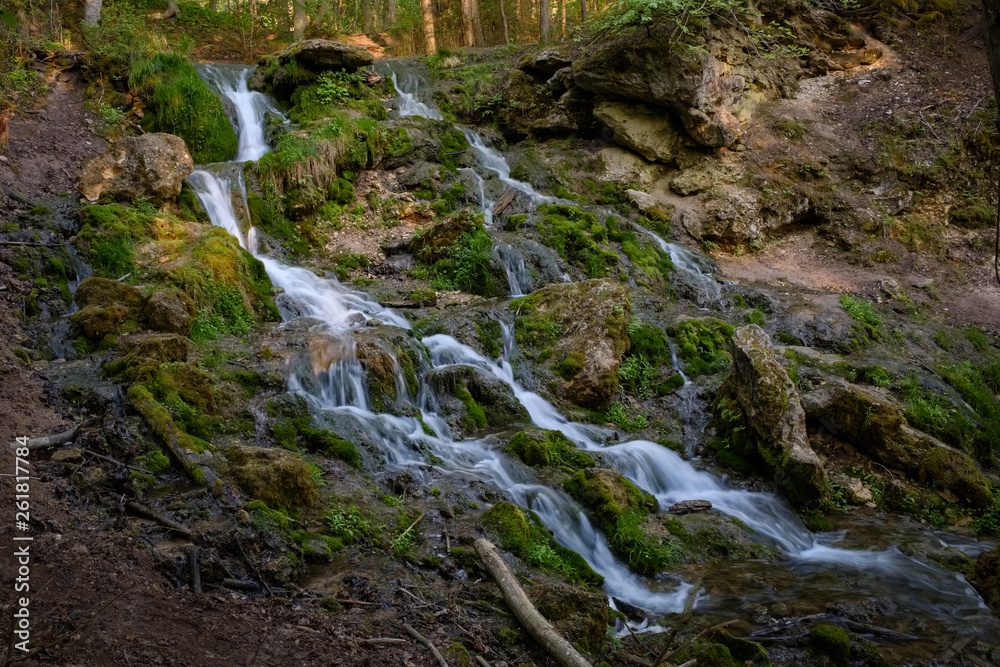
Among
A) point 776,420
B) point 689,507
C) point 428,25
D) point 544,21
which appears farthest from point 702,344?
point 428,25

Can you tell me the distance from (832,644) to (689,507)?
248 cm

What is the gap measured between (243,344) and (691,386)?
6.45 metres

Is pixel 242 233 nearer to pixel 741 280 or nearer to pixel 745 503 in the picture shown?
pixel 745 503

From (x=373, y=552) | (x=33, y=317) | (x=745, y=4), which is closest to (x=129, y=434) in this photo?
(x=373, y=552)

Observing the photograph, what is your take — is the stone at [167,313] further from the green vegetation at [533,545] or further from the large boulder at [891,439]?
the large boulder at [891,439]

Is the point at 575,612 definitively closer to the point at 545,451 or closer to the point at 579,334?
the point at 545,451

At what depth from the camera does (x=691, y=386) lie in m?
9.70

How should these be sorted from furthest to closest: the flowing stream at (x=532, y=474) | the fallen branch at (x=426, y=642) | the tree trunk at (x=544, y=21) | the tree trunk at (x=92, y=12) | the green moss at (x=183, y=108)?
the tree trunk at (x=544, y=21)
the tree trunk at (x=92, y=12)
the green moss at (x=183, y=108)
the flowing stream at (x=532, y=474)
the fallen branch at (x=426, y=642)

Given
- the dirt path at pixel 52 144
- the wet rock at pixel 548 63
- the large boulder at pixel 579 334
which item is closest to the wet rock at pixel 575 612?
the large boulder at pixel 579 334

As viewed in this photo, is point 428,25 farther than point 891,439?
Yes

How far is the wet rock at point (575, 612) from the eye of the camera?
4375 mm

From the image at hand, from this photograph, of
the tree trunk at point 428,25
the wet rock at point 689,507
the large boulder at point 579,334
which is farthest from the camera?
the tree trunk at point 428,25

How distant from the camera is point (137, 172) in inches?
374

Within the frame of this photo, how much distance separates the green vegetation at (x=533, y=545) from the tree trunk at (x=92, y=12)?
14.8 metres
